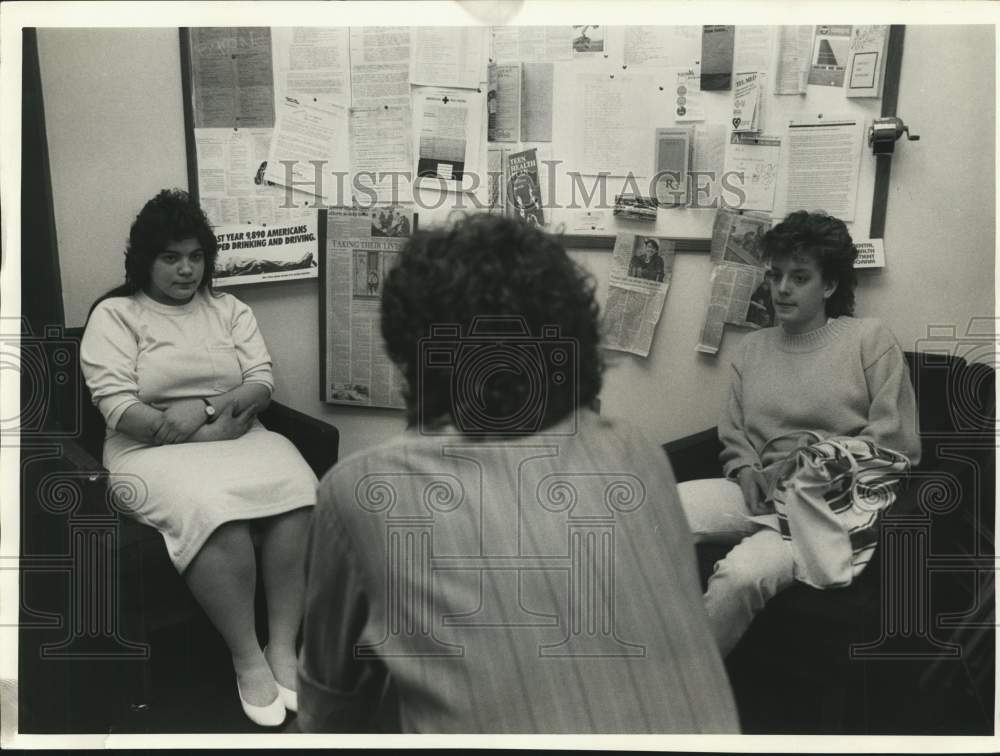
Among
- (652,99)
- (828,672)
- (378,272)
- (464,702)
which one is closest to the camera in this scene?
(464,702)

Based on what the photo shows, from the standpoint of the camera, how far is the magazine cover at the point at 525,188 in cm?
174

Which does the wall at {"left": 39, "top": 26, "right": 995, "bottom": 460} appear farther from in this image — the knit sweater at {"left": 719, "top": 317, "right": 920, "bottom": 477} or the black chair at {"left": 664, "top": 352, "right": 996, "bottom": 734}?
the black chair at {"left": 664, "top": 352, "right": 996, "bottom": 734}

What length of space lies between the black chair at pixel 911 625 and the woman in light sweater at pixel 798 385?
3.4 inches

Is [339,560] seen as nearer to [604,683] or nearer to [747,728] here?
[604,683]

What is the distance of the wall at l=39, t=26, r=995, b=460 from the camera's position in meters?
1.68

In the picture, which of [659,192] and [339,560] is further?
[659,192]

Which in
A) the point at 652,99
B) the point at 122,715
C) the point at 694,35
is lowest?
the point at 122,715

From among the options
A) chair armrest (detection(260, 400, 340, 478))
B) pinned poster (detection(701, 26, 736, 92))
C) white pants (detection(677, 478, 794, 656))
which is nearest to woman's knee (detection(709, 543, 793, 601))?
white pants (detection(677, 478, 794, 656))

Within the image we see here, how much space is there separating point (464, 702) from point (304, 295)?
1.13m

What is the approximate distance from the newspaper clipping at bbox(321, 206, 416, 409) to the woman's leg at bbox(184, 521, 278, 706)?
1.30 feet

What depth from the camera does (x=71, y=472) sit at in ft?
5.44

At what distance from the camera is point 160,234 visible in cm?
177

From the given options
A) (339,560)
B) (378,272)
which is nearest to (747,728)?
(339,560)

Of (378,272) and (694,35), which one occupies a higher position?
(694,35)
